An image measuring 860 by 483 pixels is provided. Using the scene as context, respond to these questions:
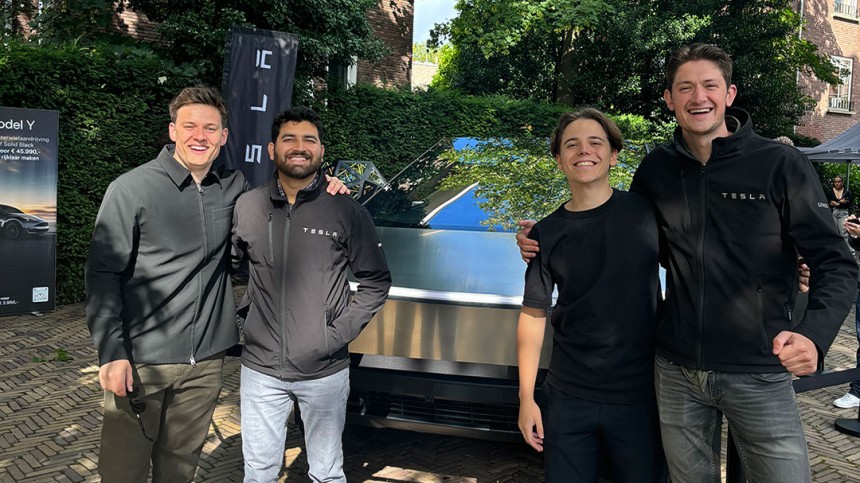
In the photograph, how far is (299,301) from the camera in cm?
252

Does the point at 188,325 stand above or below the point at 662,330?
below

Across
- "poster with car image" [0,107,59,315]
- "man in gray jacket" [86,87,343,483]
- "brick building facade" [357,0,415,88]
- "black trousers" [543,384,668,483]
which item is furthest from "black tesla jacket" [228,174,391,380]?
"brick building facade" [357,0,415,88]

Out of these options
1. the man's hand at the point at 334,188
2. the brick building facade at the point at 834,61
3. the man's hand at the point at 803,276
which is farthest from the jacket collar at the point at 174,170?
the brick building facade at the point at 834,61

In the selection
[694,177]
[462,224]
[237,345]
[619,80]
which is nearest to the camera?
[694,177]

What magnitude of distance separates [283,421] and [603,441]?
3.98ft

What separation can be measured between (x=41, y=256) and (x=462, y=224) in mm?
5683

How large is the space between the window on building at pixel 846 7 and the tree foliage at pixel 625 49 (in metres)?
7.20

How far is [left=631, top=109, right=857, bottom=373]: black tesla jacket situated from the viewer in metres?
1.95

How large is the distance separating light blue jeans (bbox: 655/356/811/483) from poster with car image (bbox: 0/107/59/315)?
24.0ft

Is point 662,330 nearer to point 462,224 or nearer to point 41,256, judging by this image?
point 462,224

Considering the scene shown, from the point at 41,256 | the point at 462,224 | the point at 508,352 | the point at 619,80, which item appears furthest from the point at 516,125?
the point at 508,352

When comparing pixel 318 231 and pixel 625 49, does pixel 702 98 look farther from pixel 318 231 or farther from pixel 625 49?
pixel 625 49

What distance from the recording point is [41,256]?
7414mm

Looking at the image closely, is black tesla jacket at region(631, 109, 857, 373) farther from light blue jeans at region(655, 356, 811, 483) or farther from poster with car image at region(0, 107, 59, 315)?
poster with car image at region(0, 107, 59, 315)
